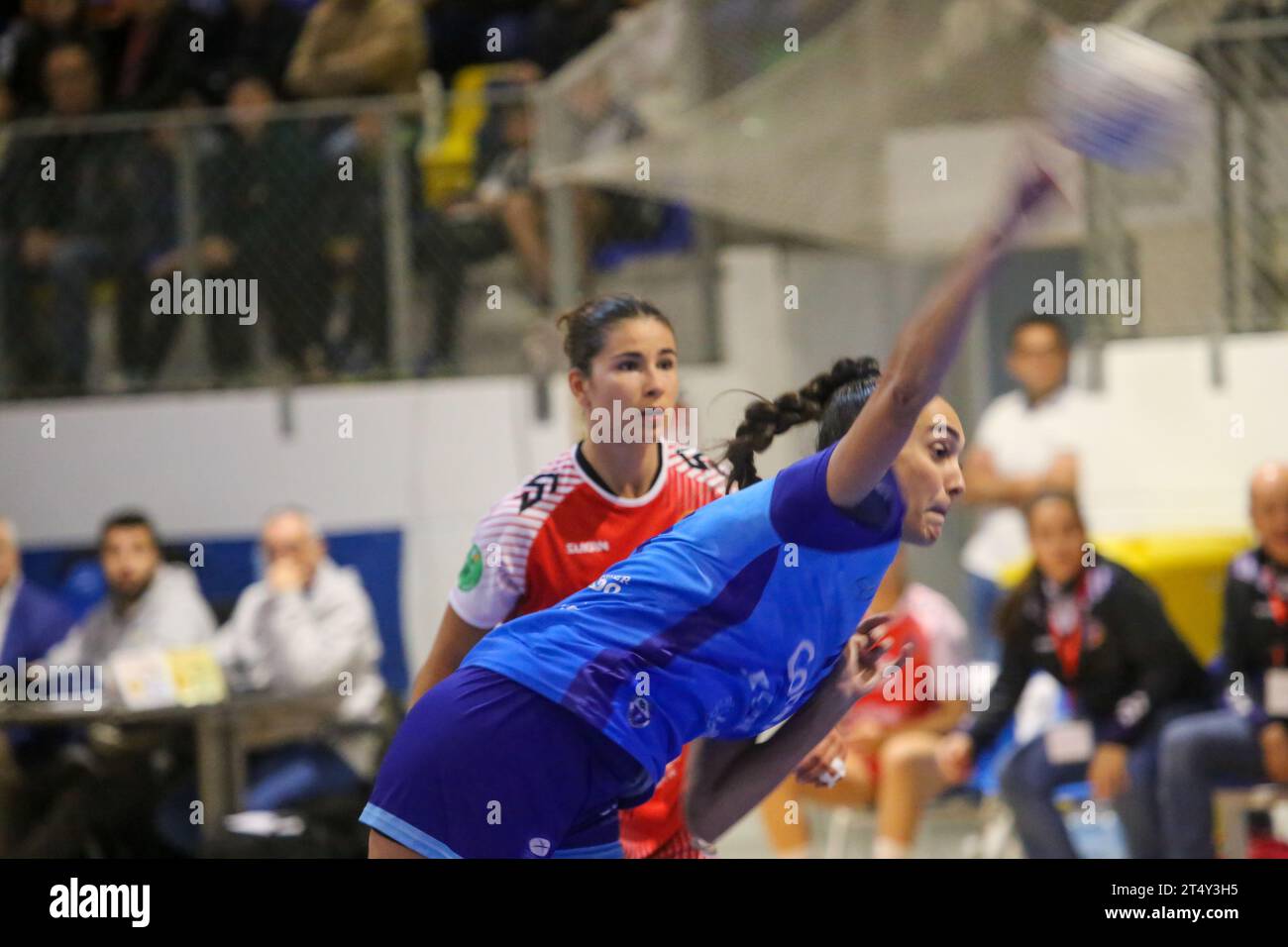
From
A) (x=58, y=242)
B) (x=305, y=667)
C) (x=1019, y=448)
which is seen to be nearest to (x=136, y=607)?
(x=305, y=667)

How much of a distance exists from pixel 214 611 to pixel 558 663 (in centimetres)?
386

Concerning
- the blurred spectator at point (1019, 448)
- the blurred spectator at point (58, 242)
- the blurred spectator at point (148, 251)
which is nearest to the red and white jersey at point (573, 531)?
the blurred spectator at point (1019, 448)

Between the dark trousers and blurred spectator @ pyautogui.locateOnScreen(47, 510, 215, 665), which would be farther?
blurred spectator @ pyautogui.locateOnScreen(47, 510, 215, 665)

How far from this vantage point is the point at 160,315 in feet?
A: 22.0

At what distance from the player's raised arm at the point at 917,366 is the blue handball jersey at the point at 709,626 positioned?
102 mm

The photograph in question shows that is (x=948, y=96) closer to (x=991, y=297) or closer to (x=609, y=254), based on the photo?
(x=991, y=297)

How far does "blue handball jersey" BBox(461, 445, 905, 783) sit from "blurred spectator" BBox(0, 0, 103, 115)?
5.41 metres

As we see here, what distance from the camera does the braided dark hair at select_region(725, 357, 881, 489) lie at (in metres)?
2.87

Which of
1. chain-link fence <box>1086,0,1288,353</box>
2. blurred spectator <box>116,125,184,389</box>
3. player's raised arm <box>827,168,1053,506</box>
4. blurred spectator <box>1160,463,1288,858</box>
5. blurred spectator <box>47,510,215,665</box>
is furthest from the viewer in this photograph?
blurred spectator <box>116,125,184,389</box>

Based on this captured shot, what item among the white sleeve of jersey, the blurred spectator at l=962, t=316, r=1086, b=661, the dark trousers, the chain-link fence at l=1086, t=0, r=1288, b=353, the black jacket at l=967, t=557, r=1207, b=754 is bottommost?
the dark trousers

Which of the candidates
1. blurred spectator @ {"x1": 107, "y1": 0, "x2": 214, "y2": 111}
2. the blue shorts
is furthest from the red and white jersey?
blurred spectator @ {"x1": 107, "y1": 0, "x2": 214, "y2": 111}

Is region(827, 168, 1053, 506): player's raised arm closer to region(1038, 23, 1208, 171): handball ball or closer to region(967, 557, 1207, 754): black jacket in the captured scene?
region(1038, 23, 1208, 171): handball ball

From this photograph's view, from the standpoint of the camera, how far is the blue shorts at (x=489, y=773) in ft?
9.32
